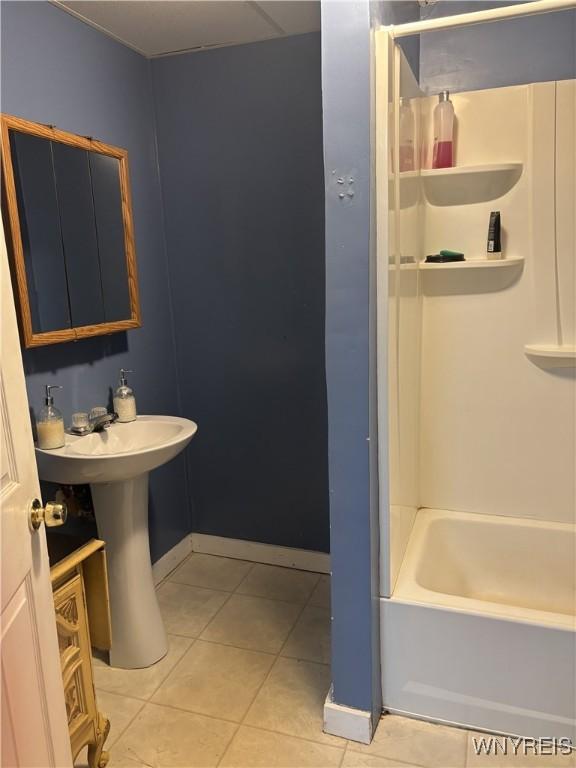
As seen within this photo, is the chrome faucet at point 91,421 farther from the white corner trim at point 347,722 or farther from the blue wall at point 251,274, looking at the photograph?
the white corner trim at point 347,722

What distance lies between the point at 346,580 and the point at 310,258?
52.2 inches

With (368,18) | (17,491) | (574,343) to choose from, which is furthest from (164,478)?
(368,18)

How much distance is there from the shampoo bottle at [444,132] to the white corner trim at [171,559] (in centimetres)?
203

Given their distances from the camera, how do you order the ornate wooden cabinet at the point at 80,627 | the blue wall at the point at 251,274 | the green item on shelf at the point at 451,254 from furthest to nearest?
the blue wall at the point at 251,274 < the green item on shelf at the point at 451,254 < the ornate wooden cabinet at the point at 80,627

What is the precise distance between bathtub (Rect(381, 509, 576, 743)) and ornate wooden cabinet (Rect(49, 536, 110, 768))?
2.81 ft

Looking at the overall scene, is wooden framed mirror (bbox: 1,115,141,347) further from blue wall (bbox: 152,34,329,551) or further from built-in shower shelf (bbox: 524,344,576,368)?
built-in shower shelf (bbox: 524,344,576,368)

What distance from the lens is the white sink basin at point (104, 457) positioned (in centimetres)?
179

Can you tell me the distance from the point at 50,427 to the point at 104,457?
266mm

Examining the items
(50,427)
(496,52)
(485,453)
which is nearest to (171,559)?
(50,427)

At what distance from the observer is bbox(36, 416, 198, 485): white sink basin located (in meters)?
1.79

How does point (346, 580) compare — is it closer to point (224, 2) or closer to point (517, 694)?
point (517, 694)

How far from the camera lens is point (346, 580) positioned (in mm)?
1717

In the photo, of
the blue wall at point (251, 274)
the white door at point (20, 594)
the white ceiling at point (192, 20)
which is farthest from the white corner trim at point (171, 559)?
the white ceiling at point (192, 20)

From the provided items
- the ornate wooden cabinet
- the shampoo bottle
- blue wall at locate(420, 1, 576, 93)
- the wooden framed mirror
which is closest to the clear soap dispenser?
the wooden framed mirror
